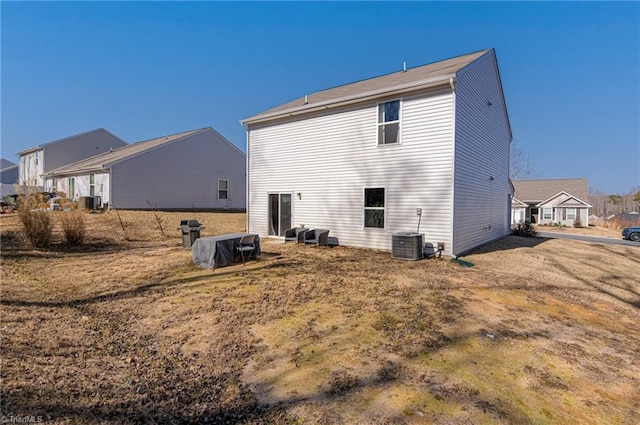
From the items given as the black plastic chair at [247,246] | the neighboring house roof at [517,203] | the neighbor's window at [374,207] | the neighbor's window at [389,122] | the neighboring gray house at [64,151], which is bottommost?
the black plastic chair at [247,246]

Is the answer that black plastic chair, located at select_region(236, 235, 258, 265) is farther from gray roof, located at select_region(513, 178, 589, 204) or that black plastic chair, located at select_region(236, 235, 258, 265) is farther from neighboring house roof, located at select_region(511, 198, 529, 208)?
gray roof, located at select_region(513, 178, 589, 204)

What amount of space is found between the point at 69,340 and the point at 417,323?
482 centimetres

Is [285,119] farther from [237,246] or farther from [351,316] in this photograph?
[351,316]

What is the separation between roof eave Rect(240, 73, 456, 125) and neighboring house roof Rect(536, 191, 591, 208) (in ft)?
109

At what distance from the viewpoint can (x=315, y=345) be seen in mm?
4000

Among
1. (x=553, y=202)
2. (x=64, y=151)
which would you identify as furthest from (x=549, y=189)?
(x=64, y=151)

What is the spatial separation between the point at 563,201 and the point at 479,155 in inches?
1166

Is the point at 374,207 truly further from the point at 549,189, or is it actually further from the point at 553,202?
the point at 549,189

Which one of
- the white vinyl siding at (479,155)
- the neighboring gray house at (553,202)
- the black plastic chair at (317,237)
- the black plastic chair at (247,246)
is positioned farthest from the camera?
the neighboring gray house at (553,202)

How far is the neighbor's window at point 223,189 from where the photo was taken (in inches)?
962

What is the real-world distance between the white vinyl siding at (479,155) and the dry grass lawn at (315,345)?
276 cm

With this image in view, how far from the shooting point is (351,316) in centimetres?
490

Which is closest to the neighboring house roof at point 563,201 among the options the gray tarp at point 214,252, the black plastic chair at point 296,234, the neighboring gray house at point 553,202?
the neighboring gray house at point 553,202

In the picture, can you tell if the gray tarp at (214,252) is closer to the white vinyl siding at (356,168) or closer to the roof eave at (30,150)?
the white vinyl siding at (356,168)
